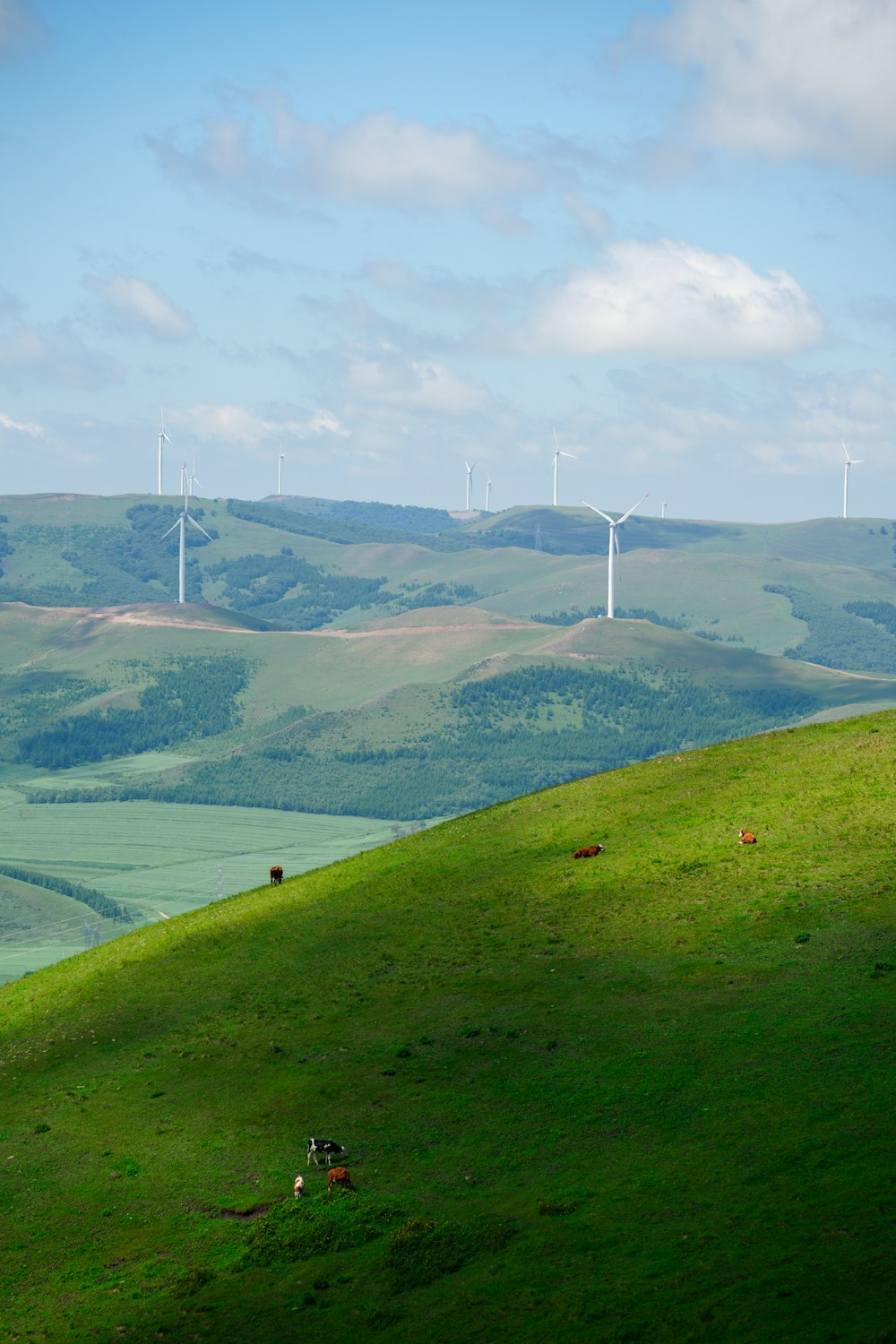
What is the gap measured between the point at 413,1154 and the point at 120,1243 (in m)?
9.42

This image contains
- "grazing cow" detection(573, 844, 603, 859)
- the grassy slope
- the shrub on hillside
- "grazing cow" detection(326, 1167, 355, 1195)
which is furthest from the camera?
"grazing cow" detection(573, 844, 603, 859)

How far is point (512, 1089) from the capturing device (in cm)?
5000

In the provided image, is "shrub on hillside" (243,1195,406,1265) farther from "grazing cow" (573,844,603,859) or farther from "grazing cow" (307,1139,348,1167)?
"grazing cow" (573,844,603,859)

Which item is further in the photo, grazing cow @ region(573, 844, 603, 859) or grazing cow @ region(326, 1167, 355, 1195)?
grazing cow @ region(573, 844, 603, 859)

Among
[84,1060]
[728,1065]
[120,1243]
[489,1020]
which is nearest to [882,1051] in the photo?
[728,1065]

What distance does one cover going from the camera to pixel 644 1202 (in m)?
39.9

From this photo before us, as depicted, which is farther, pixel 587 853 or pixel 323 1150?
pixel 587 853

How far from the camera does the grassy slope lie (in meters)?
36.7

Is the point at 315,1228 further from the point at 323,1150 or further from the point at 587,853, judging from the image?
the point at 587,853

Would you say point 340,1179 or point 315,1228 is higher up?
point 340,1179

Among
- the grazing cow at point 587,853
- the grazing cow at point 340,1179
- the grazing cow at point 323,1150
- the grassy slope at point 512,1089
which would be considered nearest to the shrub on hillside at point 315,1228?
the grassy slope at point 512,1089

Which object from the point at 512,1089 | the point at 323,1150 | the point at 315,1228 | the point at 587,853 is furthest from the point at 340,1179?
the point at 587,853

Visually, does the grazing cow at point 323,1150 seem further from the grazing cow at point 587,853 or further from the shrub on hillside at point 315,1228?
the grazing cow at point 587,853

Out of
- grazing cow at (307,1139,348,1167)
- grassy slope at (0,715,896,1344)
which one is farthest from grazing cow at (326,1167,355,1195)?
grazing cow at (307,1139,348,1167)
